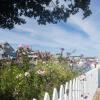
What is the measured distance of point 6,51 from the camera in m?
9.67

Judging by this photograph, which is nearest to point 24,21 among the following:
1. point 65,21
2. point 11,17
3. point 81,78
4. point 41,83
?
point 11,17

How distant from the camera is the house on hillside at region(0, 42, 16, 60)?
952 centimetres

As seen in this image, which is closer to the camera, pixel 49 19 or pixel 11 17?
pixel 11 17

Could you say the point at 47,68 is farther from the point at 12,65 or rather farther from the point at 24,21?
the point at 24,21

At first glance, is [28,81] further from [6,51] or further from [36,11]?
[36,11]

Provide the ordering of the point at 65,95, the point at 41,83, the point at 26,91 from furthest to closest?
the point at 41,83 → the point at 26,91 → the point at 65,95

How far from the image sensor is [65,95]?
655cm

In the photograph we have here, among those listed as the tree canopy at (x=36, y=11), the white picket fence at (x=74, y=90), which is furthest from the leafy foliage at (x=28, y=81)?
the tree canopy at (x=36, y=11)

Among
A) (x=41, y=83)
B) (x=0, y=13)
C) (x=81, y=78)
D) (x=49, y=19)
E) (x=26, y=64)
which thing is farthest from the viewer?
(x=49, y=19)

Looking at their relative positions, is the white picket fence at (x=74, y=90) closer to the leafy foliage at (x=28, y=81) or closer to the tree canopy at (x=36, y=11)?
the leafy foliage at (x=28, y=81)

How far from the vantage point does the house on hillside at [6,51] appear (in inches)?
375

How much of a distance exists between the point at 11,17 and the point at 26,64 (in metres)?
12.0

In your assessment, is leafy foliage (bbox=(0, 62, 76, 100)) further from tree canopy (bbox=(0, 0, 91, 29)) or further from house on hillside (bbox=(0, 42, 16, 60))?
tree canopy (bbox=(0, 0, 91, 29))

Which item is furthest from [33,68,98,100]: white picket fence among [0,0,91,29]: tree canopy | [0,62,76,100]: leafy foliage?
[0,0,91,29]: tree canopy
